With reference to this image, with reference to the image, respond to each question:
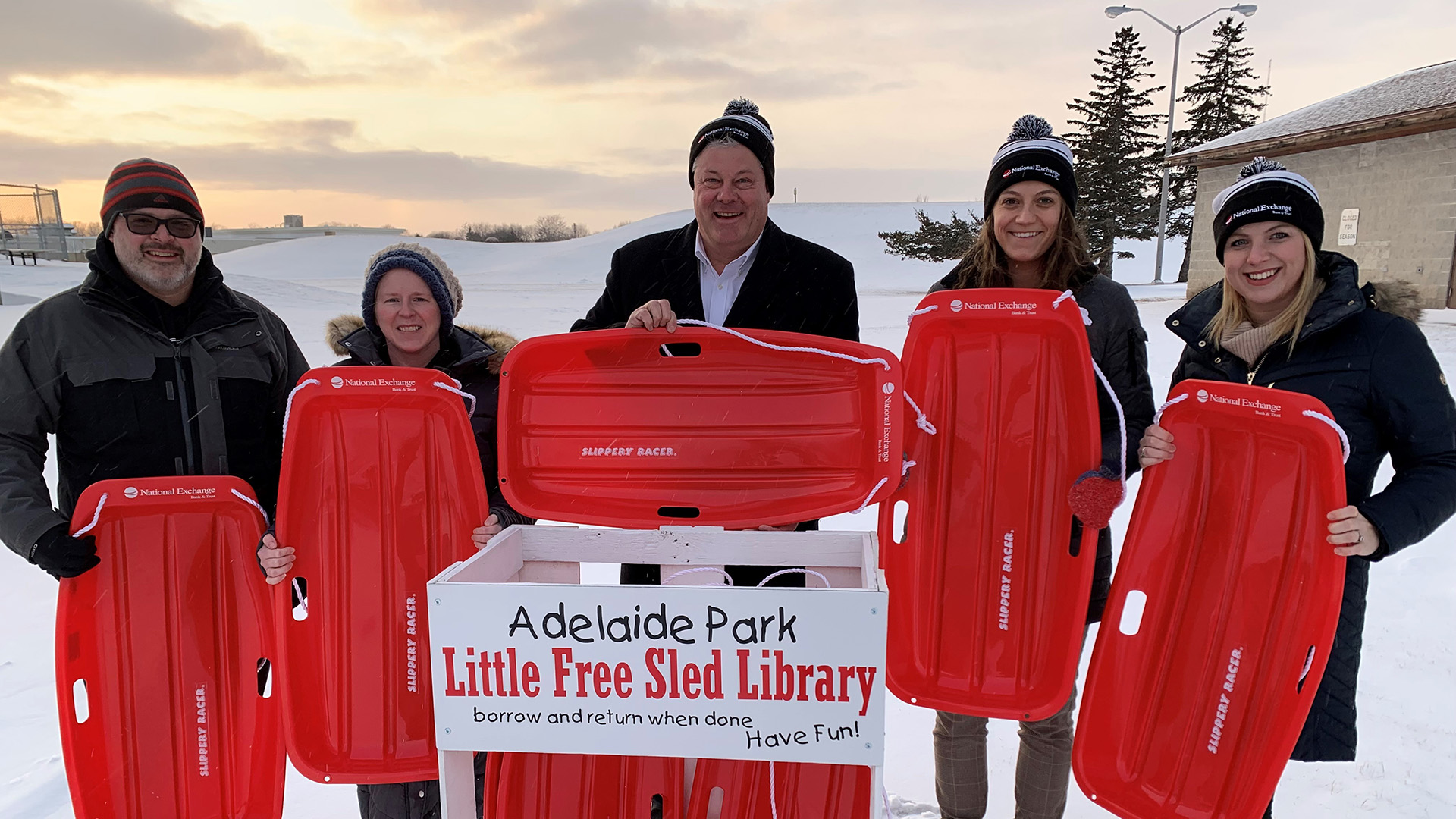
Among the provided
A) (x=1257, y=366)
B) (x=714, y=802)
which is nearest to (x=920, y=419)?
(x=1257, y=366)

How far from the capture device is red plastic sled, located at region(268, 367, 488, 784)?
2.13 meters

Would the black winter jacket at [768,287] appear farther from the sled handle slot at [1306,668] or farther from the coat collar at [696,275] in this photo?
the sled handle slot at [1306,668]

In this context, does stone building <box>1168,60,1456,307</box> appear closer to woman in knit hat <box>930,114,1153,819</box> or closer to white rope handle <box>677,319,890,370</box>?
woman in knit hat <box>930,114,1153,819</box>

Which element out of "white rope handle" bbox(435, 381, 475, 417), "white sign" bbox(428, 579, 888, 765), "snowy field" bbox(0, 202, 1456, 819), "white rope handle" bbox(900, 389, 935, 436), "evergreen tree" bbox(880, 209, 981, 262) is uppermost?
"evergreen tree" bbox(880, 209, 981, 262)

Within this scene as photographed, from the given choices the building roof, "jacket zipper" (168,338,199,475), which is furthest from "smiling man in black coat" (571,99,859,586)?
the building roof

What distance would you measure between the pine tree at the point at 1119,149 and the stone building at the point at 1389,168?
30.9 feet

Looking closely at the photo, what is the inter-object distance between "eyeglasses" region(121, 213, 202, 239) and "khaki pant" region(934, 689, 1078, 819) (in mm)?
2797

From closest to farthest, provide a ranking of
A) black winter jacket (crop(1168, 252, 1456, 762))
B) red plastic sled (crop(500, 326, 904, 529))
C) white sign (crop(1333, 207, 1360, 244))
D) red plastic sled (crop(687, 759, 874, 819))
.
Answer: black winter jacket (crop(1168, 252, 1456, 762))
red plastic sled (crop(500, 326, 904, 529))
red plastic sled (crop(687, 759, 874, 819))
white sign (crop(1333, 207, 1360, 244))

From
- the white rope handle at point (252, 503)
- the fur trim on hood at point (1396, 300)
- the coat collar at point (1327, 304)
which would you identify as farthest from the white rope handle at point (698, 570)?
the fur trim on hood at point (1396, 300)

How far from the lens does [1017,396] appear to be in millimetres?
2268

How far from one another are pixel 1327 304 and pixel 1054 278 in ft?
2.05

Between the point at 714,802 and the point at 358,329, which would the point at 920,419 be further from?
the point at 358,329

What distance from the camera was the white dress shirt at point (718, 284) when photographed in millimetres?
2289

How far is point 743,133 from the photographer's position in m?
2.15
